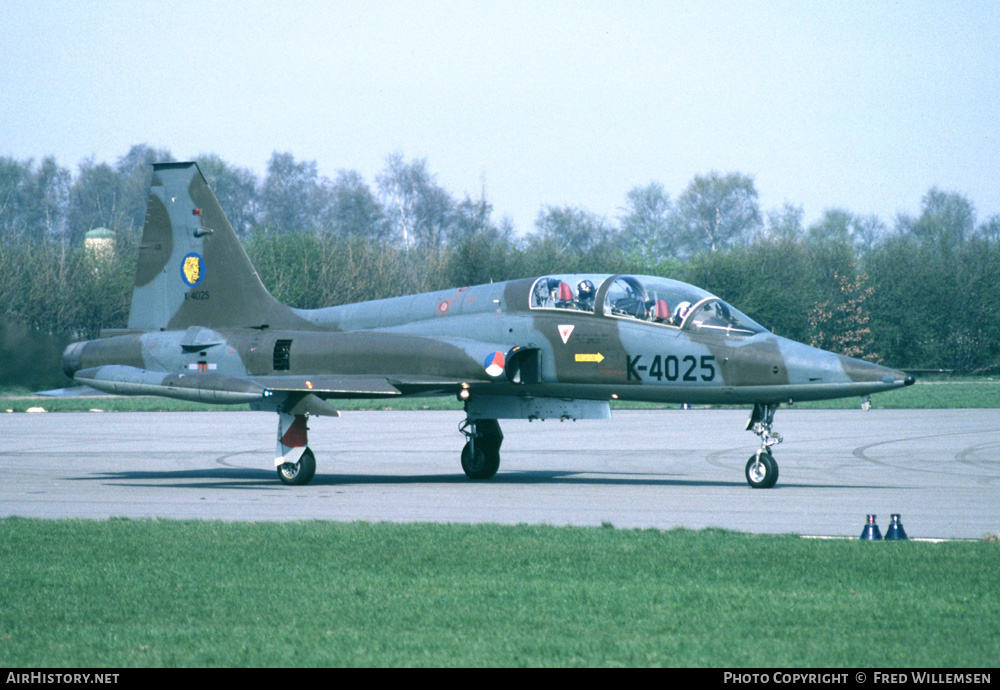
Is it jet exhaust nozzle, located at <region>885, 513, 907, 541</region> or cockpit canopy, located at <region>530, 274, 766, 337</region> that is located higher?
cockpit canopy, located at <region>530, 274, 766, 337</region>

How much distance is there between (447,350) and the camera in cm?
1705

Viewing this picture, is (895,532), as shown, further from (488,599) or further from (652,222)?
(652,222)

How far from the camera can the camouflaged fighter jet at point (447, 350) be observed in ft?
51.2

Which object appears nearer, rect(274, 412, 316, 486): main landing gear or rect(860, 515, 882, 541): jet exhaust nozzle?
rect(860, 515, 882, 541): jet exhaust nozzle

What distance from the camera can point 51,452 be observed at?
22531mm

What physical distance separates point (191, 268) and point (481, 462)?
6053mm

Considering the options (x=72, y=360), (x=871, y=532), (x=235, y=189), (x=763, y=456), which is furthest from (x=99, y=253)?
(x=235, y=189)

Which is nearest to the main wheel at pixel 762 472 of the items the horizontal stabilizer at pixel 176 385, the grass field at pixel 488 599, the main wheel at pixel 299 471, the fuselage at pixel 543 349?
the fuselage at pixel 543 349

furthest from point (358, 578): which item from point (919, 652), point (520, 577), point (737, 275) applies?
point (737, 275)

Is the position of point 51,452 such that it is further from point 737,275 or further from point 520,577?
point 737,275

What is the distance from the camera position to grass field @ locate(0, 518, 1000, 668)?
21.0ft

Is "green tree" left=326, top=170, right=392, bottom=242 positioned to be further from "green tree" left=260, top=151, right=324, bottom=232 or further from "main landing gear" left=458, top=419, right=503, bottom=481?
"main landing gear" left=458, top=419, right=503, bottom=481

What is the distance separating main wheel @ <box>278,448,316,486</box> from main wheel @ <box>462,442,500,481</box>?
96.8 inches
